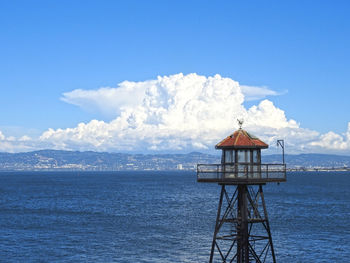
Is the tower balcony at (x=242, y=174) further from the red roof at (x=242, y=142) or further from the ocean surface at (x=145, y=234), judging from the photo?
the ocean surface at (x=145, y=234)

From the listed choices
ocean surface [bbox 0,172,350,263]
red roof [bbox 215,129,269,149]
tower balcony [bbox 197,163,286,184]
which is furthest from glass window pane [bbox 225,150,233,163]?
ocean surface [bbox 0,172,350,263]

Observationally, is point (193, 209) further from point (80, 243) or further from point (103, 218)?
point (80, 243)

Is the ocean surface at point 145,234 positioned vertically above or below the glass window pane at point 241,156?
below

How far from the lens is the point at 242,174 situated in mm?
33781

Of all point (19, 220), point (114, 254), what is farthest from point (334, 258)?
point (19, 220)

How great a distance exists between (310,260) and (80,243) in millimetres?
23302

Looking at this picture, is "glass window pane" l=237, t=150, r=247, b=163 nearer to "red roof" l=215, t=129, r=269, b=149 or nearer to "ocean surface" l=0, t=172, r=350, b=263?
"red roof" l=215, t=129, r=269, b=149

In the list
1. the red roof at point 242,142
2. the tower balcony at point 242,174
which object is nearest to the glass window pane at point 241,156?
the tower balcony at point 242,174

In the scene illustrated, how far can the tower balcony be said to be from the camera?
110 ft

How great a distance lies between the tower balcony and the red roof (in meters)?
1.21

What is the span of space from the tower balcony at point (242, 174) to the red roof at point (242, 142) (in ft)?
3.98

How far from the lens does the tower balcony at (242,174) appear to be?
3353cm

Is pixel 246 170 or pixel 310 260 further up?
pixel 246 170

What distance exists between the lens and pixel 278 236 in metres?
58.7
